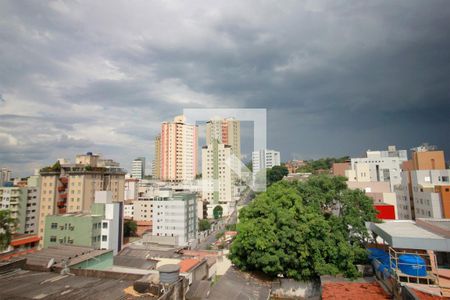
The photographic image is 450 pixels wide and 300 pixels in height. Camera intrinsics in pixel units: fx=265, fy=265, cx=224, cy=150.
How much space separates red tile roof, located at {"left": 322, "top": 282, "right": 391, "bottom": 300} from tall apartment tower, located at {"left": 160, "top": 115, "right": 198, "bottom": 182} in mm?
37887

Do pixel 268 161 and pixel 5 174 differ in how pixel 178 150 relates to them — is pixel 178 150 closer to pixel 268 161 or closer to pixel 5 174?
pixel 268 161

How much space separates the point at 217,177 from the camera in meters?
37.6

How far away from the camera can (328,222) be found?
9.45m

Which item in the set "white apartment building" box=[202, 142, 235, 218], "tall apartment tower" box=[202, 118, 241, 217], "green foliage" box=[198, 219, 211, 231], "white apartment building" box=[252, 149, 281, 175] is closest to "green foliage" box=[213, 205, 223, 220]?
"tall apartment tower" box=[202, 118, 241, 217]

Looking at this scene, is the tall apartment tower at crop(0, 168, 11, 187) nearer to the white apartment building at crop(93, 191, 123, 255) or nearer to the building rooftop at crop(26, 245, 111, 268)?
the white apartment building at crop(93, 191, 123, 255)

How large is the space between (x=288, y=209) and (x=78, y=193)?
19.6 metres

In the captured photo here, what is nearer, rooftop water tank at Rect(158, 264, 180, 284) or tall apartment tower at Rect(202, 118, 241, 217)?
rooftop water tank at Rect(158, 264, 180, 284)

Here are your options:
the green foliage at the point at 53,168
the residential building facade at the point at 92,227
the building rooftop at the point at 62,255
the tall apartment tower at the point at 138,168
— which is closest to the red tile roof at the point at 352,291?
the building rooftop at the point at 62,255

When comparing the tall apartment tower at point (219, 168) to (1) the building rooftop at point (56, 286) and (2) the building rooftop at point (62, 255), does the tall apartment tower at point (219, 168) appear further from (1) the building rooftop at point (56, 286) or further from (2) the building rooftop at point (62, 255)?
(1) the building rooftop at point (56, 286)

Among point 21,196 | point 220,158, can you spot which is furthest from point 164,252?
point 220,158

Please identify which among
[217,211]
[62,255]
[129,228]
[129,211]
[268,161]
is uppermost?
[268,161]

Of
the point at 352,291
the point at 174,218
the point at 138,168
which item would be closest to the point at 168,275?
the point at 352,291

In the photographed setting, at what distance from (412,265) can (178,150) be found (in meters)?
40.8

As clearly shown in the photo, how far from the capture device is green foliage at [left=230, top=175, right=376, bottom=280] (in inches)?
342
